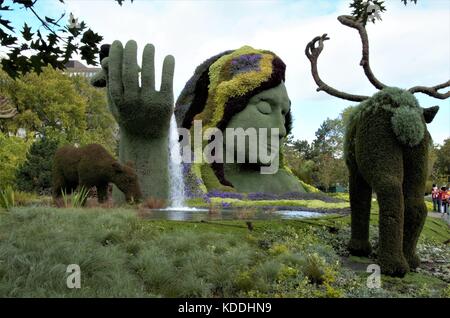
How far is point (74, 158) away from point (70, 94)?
86.7 feet

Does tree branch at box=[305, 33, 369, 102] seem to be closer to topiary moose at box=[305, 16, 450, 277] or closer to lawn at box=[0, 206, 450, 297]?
topiary moose at box=[305, 16, 450, 277]

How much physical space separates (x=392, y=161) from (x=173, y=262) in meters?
3.15

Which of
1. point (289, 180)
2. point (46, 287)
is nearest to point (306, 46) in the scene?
point (46, 287)

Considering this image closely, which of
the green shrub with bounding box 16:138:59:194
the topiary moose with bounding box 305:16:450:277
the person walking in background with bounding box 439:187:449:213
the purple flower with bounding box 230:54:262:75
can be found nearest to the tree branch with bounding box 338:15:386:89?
the topiary moose with bounding box 305:16:450:277

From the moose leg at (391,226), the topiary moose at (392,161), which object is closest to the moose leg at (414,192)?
the topiary moose at (392,161)

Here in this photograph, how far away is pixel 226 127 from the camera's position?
21.3m

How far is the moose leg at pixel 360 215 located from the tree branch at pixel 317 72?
1.17 m

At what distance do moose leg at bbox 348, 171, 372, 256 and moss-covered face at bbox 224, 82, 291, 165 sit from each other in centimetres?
1377

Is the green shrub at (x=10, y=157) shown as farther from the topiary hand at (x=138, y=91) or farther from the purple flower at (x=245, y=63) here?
the purple flower at (x=245, y=63)

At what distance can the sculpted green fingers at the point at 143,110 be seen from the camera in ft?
42.4

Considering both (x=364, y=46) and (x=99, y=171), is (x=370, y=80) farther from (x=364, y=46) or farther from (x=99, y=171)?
(x=99, y=171)

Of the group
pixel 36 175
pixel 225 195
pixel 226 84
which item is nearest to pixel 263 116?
pixel 226 84

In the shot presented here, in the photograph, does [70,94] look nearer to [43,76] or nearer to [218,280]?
[43,76]

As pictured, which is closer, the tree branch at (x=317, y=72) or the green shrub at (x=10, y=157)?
the tree branch at (x=317, y=72)
